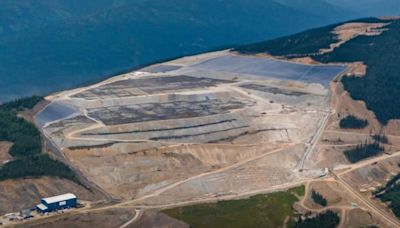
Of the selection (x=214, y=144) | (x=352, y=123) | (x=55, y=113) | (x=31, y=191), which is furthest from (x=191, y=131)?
(x=31, y=191)

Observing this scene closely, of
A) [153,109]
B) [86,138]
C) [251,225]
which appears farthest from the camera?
[153,109]

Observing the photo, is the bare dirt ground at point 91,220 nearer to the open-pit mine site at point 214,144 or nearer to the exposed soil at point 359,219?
the open-pit mine site at point 214,144

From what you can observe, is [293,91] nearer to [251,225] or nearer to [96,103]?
[96,103]

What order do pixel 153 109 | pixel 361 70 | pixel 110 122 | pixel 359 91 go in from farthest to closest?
pixel 361 70 < pixel 359 91 < pixel 153 109 < pixel 110 122

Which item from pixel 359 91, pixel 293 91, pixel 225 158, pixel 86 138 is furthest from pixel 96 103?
pixel 359 91

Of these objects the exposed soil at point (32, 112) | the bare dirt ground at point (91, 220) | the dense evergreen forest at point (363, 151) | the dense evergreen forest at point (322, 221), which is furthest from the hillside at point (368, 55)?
the bare dirt ground at point (91, 220)
